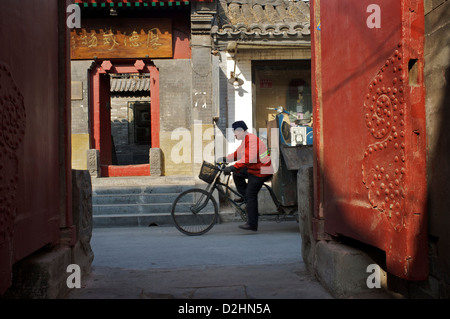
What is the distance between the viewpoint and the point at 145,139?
53.5ft

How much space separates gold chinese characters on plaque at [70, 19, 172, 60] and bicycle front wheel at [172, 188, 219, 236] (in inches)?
174

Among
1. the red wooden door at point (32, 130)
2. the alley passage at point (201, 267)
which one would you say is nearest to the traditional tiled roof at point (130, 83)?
the alley passage at point (201, 267)

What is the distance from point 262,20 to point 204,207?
19.5 feet

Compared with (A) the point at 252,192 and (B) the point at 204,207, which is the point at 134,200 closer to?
(B) the point at 204,207

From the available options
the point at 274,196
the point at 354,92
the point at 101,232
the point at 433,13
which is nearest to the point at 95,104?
the point at 101,232

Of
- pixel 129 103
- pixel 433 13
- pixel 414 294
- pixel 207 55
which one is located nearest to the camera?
pixel 433 13

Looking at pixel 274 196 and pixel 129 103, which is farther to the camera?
pixel 129 103

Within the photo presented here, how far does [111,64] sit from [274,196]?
5564 mm

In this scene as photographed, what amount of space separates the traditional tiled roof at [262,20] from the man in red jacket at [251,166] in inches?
151

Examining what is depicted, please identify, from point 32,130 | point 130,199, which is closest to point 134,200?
point 130,199

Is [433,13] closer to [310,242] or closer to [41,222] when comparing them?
[310,242]

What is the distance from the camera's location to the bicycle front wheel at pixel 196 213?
6316mm

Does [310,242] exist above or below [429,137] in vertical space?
below

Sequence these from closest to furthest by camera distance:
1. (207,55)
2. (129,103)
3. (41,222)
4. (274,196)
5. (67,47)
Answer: (41,222), (67,47), (274,196), (207,55), (129,103)
